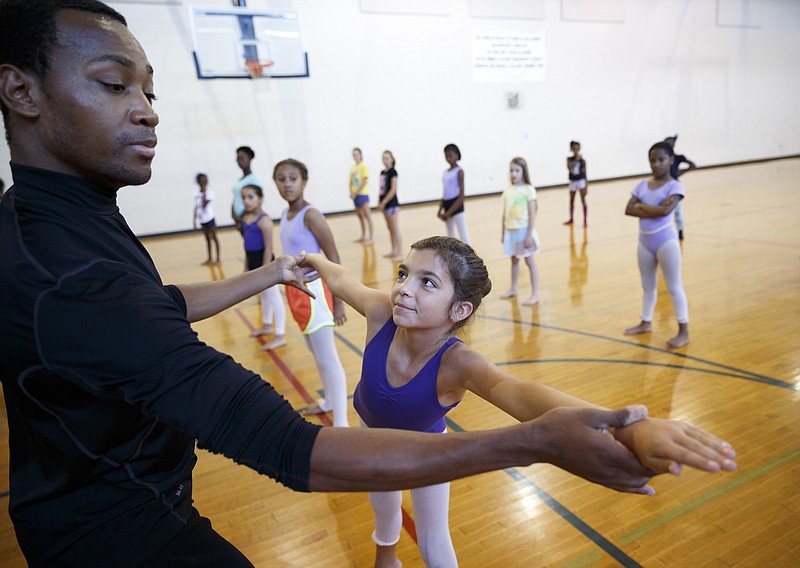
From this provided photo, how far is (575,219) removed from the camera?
38.9ft

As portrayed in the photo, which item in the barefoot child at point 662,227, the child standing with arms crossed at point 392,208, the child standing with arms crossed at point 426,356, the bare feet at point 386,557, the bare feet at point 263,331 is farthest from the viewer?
the child standing with arms crossed at point 392,208

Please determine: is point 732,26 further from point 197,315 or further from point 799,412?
point 197,315

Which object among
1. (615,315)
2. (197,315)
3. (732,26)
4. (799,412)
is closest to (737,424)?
(799,412)

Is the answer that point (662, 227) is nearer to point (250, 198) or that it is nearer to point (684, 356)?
point (684, 356)

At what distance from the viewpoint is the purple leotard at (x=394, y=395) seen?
1.86 m

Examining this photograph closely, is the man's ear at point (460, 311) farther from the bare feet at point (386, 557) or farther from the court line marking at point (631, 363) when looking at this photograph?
the court line marking at point (631, 363)

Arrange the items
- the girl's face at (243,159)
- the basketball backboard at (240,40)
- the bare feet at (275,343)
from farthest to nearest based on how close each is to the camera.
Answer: the basketball backboard at (240,40)
the girl's face at (243,159)
the bare feet at (275,343)

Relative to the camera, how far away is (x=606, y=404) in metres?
3.72

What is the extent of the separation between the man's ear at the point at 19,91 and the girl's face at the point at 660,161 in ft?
15.3

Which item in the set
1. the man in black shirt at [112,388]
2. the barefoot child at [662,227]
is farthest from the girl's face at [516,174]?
the man in black shirt at [112,388]

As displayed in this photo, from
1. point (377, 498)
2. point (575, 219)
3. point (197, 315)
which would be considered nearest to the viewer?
point (197, 315)

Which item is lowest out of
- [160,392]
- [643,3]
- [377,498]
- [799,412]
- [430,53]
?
[799,412]

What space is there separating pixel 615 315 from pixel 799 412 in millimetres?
2284

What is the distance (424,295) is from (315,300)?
1732 mm
